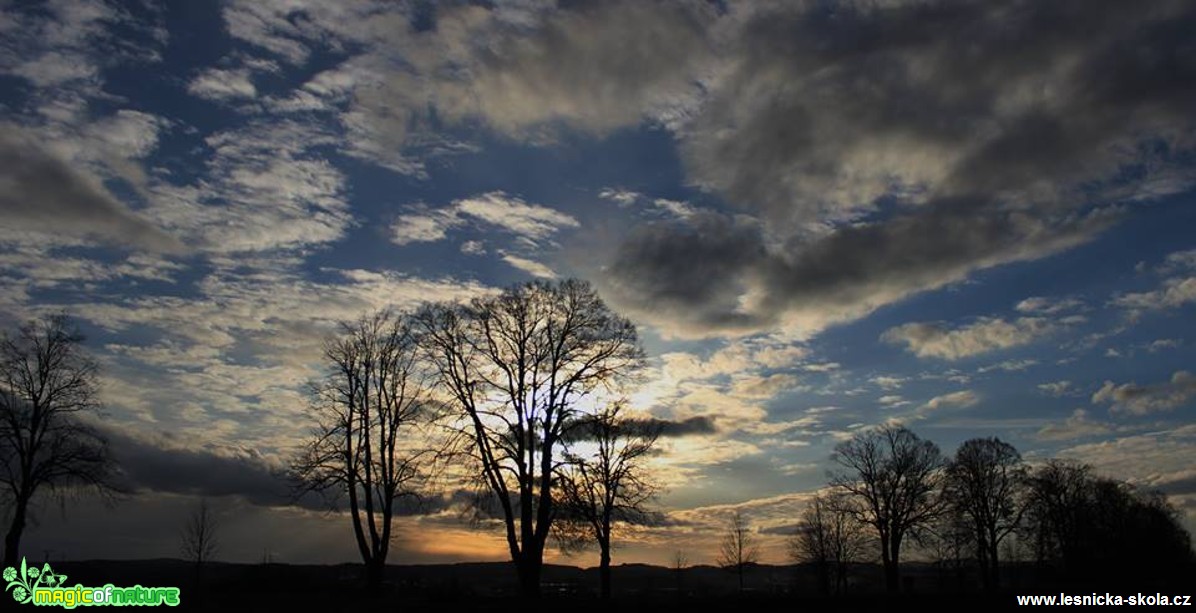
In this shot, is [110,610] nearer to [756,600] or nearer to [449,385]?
[449,385]

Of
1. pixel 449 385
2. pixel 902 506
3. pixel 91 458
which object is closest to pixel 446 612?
pixel 449 385

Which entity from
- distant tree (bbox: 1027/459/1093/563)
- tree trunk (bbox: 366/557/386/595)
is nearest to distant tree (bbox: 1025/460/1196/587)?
distant tree (bbox: 1027/459/1093/563)

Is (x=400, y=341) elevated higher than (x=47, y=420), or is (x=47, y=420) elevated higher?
(x=400, y=341)

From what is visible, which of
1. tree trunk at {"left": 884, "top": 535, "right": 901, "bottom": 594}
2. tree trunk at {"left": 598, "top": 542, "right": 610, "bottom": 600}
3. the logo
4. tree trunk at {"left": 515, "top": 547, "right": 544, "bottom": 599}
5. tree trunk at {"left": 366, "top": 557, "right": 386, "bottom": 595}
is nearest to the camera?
the logo

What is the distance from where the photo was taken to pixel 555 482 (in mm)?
33000

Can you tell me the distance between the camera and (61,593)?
30516mm

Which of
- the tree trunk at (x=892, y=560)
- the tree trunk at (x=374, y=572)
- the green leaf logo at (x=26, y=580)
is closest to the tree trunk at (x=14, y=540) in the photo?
the green leaf logo at (x=26, y=580)

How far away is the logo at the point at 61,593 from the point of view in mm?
29766

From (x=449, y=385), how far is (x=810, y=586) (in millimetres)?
68115

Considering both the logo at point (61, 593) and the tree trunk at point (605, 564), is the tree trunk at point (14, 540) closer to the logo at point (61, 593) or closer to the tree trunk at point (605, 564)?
the logo at point (61, 593)

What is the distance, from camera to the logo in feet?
97.7

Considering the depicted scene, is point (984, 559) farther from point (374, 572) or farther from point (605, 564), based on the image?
point (374, 572)

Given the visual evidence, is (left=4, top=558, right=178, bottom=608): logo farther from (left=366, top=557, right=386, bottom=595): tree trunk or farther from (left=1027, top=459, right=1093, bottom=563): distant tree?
(left=1027, top=459, right=1093, bottom=563): distant tree

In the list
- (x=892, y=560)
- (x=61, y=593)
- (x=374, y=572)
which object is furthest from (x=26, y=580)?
(x=892, y=560)
